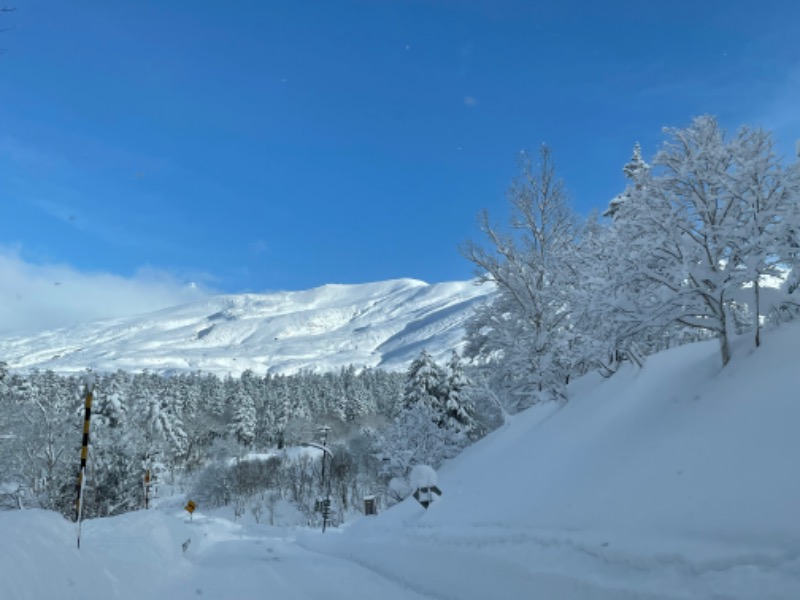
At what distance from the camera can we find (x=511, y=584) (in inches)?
293

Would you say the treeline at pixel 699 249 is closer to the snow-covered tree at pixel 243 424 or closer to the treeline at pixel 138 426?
the treeline at pixel 138 426

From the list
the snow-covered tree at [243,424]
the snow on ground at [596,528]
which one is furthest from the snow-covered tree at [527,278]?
the snow-covered tree at [243,424]

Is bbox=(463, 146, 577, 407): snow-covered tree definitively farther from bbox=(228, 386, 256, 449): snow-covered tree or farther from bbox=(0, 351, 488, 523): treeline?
bbox=(228, 386, 256, 449): snow-covered tree

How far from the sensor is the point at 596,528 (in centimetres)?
701

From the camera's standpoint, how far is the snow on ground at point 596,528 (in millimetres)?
5336

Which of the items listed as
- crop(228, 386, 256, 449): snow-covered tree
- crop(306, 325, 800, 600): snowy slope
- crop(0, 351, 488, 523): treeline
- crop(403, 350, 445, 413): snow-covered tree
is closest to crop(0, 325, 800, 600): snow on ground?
crop(306, 325, 800, 600): snowy slope


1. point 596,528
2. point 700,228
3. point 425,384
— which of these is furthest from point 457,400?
point 596,528

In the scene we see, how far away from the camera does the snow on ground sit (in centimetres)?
534

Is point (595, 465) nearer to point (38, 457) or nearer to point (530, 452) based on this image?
point (530, 452)

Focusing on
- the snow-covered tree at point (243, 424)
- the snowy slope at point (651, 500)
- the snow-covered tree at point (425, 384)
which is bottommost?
the snow-covered tree at point (243, 424)

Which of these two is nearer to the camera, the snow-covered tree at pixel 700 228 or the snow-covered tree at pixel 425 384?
the snow-covered tree at pixel 700 228

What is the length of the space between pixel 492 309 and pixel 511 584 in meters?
16.1

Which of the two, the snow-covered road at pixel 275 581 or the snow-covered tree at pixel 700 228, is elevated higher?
the snow-covered tree at pixel 700 228

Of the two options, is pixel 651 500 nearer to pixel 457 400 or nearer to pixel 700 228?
pixel 700 228
